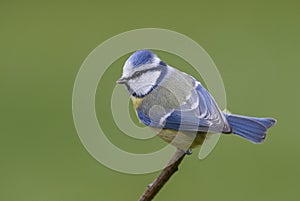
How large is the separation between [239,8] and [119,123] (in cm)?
244

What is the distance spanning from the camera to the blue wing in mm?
1351

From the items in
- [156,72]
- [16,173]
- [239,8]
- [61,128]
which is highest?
[239,8]

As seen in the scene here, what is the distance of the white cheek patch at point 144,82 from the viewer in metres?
1.34

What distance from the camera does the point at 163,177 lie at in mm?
1155

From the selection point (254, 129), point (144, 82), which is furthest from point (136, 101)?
point (254, 129)

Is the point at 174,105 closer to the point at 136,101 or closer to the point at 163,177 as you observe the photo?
the point at 136,101

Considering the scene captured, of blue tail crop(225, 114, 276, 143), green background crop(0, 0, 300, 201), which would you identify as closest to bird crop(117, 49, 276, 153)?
blue tail crop(225, 114, 276, 143)

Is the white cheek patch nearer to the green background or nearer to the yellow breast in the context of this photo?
the yellow breast

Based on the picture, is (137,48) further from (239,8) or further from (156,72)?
(239,8)

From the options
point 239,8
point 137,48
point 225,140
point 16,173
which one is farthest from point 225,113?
point 239,8

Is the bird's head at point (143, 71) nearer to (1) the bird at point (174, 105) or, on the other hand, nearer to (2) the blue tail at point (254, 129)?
(1) the bird at point (174, 105)

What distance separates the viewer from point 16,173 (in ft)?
9.12

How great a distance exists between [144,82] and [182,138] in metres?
0.14

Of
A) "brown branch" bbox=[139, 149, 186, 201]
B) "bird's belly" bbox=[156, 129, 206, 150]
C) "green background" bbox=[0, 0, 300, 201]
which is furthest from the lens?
"green background" bbox=[0, 0, 300, 201]
